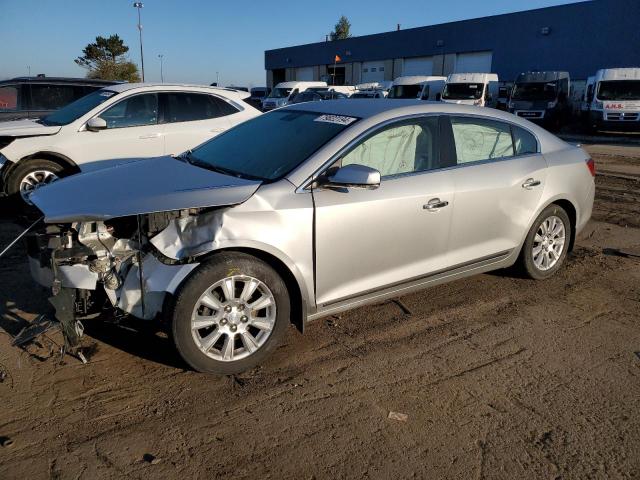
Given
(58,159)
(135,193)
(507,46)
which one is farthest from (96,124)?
(507,46)

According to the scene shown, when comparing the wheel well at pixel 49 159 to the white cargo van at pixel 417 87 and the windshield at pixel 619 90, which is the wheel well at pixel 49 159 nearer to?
the windshield at pixel 619 90

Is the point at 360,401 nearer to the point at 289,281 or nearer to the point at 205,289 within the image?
the point at 289,281

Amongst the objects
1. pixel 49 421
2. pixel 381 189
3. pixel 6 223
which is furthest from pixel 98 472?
pixel 6 223

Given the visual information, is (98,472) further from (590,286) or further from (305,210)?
(590,286)

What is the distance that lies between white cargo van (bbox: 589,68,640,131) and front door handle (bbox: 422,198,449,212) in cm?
2073

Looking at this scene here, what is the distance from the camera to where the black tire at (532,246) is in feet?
15.9

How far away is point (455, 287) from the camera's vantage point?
5000 mm

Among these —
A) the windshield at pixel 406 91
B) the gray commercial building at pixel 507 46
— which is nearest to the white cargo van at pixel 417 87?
the windshield at pixel 406 91

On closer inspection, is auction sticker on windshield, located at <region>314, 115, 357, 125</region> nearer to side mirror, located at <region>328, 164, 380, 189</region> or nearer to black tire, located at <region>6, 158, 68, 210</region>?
side mirror, located at <region>328, 164, 380, 189</region>

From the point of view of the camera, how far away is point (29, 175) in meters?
7.01

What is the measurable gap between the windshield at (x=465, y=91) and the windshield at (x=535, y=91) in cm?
152

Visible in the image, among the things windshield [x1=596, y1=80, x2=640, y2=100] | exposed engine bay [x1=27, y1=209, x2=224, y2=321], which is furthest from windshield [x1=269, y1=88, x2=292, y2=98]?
exposed engine bay [x1=27, y1=209, x2=224, y2=321]

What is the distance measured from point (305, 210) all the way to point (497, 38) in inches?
1518

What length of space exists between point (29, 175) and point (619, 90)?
21.8 meters
